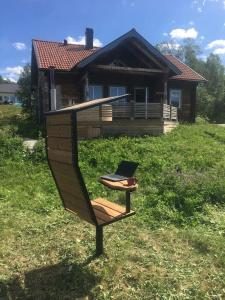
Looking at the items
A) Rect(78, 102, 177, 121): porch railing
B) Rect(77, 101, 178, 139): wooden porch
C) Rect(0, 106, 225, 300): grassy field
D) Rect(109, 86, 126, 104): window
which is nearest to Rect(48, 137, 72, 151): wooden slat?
Rect(0, 106, 225, 300): grassy field

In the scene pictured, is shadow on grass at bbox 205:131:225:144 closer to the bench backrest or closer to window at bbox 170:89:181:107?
window at bbox 170:89:181:107

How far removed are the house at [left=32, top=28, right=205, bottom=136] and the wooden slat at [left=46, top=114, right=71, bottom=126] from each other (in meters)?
10.2

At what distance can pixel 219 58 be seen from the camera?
51031mm

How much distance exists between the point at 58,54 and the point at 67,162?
17327 millimetres

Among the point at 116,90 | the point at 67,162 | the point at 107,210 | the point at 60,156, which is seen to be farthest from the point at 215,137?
the point at 67,162

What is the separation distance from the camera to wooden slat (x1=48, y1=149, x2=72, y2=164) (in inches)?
167

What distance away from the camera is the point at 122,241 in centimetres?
556

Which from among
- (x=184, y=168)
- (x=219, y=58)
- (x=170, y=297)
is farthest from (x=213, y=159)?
(x=219, y=58)

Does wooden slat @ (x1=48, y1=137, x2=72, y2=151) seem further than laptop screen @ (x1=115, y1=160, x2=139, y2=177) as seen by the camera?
No

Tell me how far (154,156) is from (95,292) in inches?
299

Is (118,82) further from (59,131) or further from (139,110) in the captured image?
(59,131)

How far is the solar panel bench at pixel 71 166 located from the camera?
4164 millimetres

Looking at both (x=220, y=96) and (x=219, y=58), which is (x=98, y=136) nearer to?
(x=220, y=96)

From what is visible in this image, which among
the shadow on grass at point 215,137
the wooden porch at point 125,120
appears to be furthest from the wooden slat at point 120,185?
the shadow on grass at point 215,137
